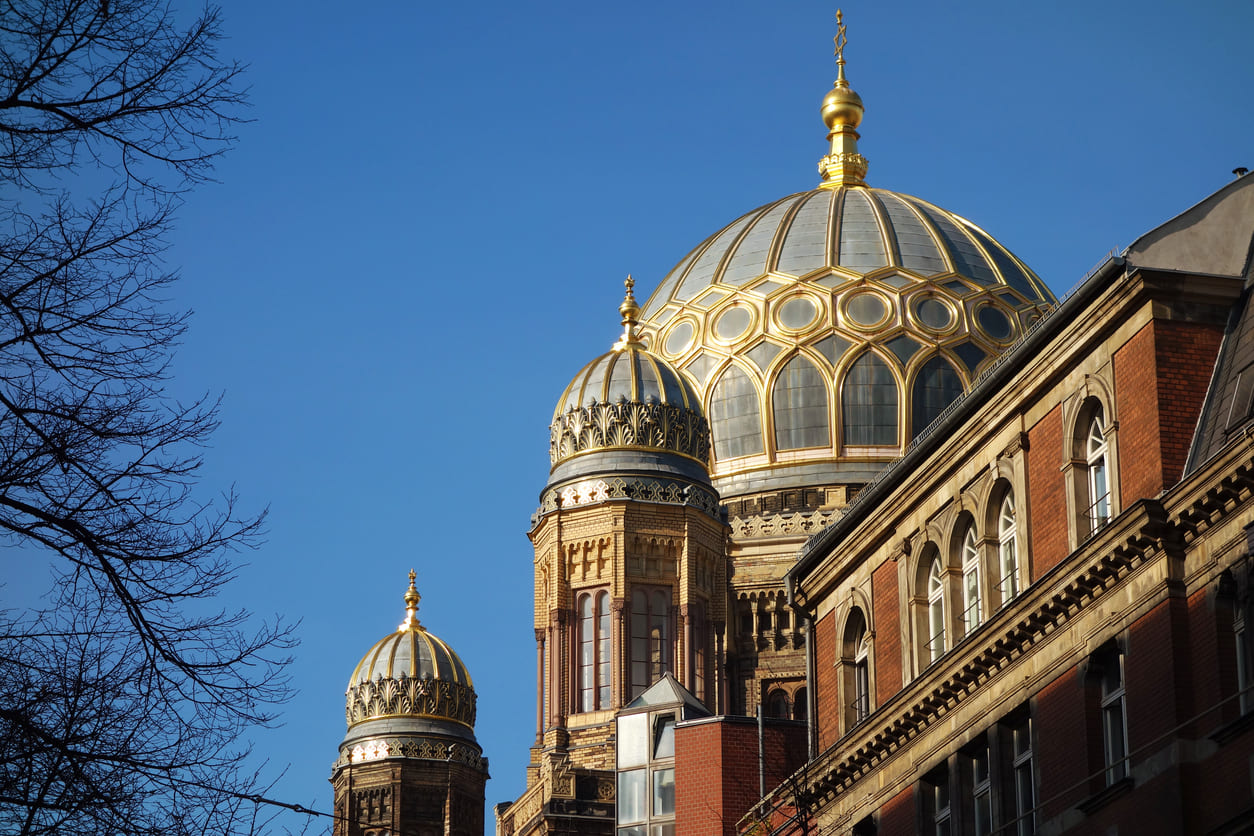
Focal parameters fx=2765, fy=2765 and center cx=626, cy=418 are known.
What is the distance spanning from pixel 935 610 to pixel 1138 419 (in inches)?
278

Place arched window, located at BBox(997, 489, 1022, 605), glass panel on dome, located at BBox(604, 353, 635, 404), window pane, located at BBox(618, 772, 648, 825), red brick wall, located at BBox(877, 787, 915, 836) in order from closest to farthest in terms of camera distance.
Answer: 1. arched window, located at BBox(997, 489, 1022, 605)
2. red brick wall, located at BBox(877, 787, 915, 836)
3. window pane, located at BBox(618, 772, 648, 825)
4. glass panel on dome, located at BBox(604, 353, 635, 404)

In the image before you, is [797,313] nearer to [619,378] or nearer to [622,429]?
[619,378]

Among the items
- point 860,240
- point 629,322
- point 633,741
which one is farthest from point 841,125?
point 633,741

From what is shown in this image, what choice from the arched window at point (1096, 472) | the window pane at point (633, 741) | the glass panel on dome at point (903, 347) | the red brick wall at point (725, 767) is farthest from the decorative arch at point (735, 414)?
the arched window at point (1096, 472)

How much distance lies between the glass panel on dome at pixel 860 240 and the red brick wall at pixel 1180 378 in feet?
167

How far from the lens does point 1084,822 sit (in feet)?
104

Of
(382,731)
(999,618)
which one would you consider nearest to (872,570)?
(999,618)

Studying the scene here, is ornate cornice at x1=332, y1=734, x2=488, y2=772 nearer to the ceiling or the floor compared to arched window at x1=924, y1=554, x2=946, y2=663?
nearer to the ceiling

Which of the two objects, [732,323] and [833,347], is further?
[732,323]

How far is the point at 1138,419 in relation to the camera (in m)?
31.9

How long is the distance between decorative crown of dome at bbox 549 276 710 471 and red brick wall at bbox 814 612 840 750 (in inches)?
910

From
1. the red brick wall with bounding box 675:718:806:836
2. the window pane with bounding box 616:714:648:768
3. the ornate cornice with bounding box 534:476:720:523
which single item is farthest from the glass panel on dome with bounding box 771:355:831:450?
the red brick wall with bounding box 675:718:806:836

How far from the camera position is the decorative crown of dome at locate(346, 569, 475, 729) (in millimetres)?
70000

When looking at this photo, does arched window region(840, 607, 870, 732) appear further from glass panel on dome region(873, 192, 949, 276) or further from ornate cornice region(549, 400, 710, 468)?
glass panel on dome region(873, 192, 949, 276)
